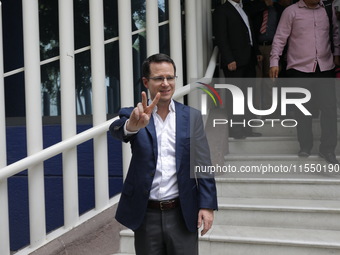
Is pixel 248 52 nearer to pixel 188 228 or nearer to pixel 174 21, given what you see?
pixel 174 21

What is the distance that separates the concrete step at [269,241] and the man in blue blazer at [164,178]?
1.16 m

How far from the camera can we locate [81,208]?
5.10m

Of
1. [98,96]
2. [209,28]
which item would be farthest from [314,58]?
[98,96]

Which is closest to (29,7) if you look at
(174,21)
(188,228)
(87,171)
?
(174,21)

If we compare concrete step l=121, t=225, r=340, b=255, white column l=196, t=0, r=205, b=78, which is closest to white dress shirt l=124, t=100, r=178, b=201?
concrete step l=121, t=225, r=340, b=255

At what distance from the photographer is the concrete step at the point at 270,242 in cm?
344

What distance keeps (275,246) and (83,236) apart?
1.60m

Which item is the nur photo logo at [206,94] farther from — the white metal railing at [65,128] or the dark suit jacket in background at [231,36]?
the white metal railing at [65,128]

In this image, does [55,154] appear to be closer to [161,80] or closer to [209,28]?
[161,80]

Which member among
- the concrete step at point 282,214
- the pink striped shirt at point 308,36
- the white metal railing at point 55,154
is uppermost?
the pink striped shirt at point 308,36

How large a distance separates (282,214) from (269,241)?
0.43m

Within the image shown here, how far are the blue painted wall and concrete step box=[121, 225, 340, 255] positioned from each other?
5.01ft

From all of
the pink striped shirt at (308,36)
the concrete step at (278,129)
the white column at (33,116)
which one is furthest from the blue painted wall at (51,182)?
the pink striped shirt at (308,36)

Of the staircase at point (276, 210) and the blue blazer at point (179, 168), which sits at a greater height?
the blue blazer at point (179, 168)
